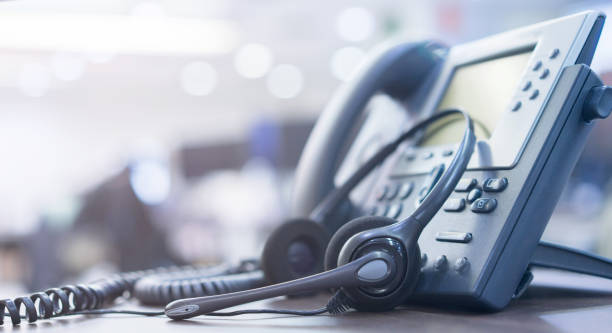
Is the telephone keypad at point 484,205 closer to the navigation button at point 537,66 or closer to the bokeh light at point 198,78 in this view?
the navigation button at point 537,66

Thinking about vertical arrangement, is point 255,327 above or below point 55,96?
below

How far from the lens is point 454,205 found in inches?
17.9

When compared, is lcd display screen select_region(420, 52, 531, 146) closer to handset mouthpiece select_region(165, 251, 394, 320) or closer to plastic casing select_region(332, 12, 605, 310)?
plastic casing select_region(332, 12, 605, 310)

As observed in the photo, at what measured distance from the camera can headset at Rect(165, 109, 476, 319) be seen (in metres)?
0.40

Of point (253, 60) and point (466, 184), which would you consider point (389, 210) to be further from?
point (253, 60)

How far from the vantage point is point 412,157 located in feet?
1.92

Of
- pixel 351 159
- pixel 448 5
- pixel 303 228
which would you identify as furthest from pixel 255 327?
pixel 448 5

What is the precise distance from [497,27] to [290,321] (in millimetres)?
5241

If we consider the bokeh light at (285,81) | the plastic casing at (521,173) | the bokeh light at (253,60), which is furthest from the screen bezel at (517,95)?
the bokeh light at (285,81)

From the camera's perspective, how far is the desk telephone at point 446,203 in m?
0.41

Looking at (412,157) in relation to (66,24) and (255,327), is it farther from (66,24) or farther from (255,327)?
(66,24)

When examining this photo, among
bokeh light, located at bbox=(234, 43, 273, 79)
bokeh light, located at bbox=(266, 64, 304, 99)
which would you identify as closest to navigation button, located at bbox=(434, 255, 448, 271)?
bokeh light, located at bbox=(234, 43, 273, 79)

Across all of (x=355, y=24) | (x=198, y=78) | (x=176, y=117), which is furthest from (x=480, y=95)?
(x=176, y=117)

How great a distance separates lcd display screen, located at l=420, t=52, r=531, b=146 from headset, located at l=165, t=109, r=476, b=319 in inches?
4.5
